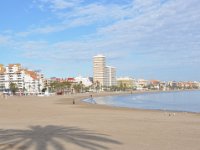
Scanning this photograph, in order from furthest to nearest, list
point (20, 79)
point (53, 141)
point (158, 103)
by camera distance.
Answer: point (20, 79) → point (158, 103) → point (53, 141)

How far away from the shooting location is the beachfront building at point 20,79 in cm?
16288

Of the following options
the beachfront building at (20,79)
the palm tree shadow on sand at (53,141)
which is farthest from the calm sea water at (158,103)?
the beachfront building at (20,79)

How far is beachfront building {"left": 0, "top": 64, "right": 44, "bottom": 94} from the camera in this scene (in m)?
163

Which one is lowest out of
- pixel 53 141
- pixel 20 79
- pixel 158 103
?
pixel 53 141

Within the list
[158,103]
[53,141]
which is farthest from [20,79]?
[53,141]

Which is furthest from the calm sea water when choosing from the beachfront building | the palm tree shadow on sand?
the beachfront building

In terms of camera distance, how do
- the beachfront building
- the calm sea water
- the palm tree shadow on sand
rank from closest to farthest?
the palm tree shadow on sand
the calm sea water
the beachfront building

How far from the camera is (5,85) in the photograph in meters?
171

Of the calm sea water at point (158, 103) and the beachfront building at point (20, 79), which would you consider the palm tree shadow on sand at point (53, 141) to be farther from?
the beachfront building at point (20, 79)

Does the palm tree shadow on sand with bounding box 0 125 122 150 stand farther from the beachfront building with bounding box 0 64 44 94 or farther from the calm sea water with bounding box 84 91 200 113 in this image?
the beachfront building with bounding box 0 64 44 94

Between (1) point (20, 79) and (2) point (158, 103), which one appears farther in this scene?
(1) point (20, 79)

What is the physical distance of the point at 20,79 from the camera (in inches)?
6560

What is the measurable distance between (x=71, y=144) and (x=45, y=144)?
80cm

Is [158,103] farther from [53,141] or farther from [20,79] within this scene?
[20,79]
